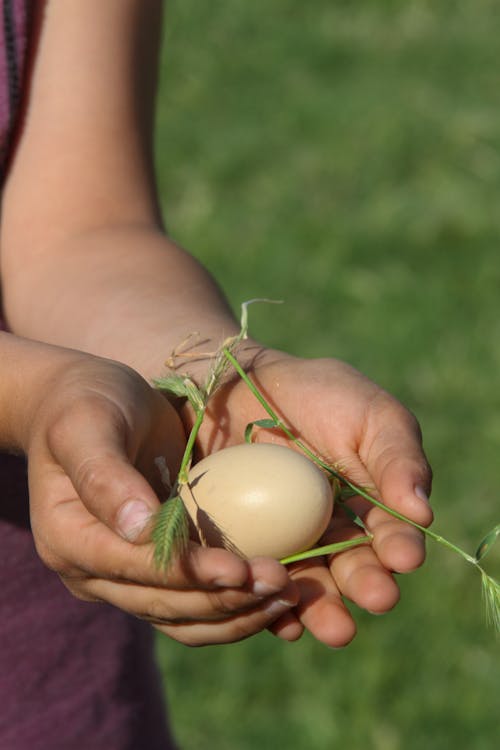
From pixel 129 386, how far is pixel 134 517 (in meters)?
0.22

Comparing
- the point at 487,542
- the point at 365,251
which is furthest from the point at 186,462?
the point at 365,251

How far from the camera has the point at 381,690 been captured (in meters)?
2.45

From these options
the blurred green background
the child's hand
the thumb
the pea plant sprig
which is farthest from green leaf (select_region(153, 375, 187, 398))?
the blurred green background

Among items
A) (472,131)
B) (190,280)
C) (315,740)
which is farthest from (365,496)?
(472,131)

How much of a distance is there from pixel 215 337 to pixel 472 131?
122 inches

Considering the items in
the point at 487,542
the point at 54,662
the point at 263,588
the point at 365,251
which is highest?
the point at 263,588

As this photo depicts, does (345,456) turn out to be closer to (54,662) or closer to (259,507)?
(259,507)

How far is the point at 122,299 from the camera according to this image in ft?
5.11

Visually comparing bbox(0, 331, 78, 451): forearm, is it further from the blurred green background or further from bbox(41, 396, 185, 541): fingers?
the blurred green background

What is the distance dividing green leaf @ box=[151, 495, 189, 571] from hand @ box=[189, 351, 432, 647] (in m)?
0.19

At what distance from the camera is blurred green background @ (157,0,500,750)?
245 centimetres

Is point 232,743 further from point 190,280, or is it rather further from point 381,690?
point 190,280

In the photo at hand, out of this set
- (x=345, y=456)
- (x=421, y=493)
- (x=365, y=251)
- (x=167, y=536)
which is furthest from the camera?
(x=365, y=251)

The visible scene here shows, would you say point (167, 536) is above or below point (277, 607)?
above
